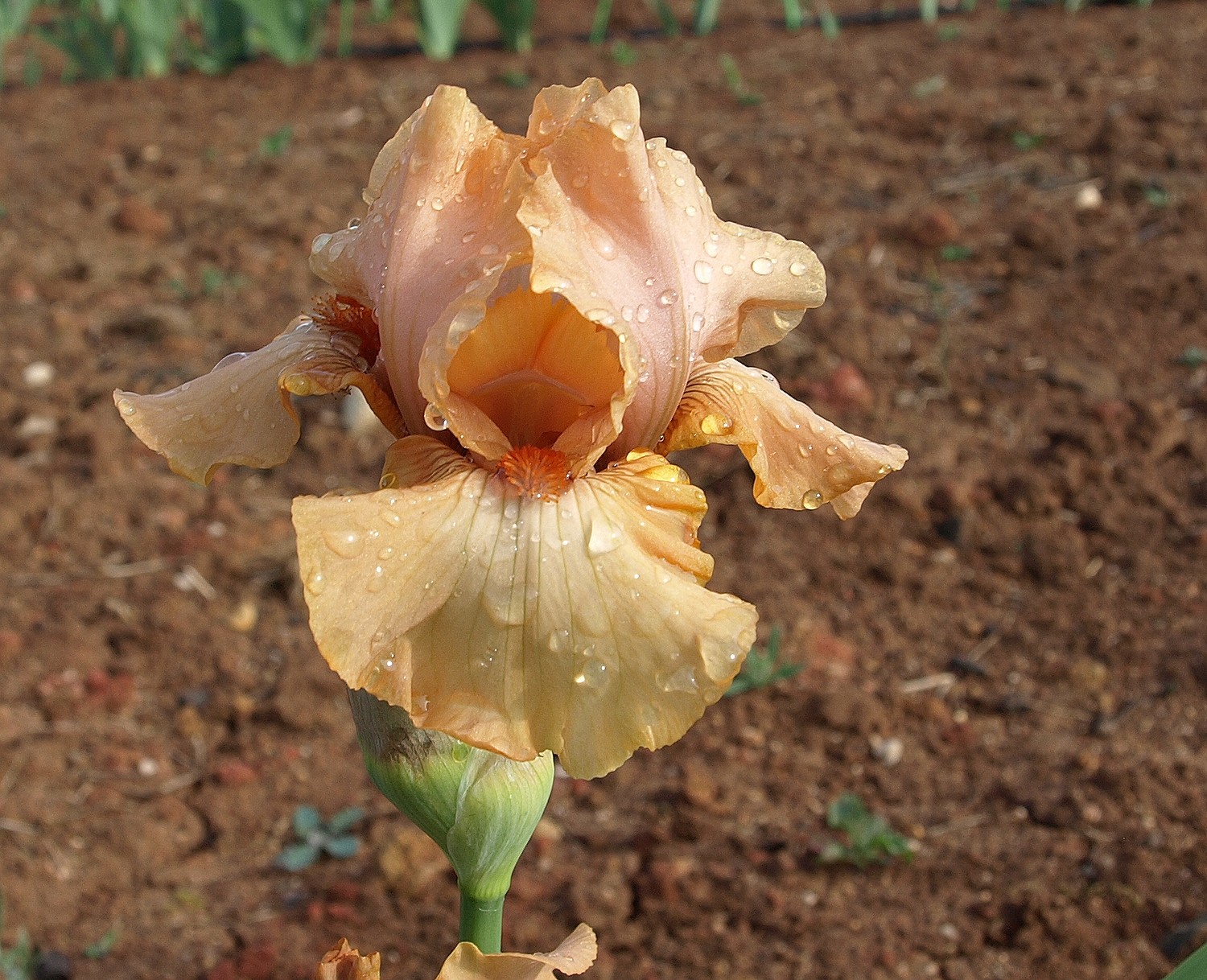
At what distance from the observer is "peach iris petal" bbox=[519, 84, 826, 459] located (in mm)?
1127

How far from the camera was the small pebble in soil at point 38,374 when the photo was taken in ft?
12.8

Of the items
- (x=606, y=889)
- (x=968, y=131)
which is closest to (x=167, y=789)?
(x=606, y=889)

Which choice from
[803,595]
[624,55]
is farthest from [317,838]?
[624,55]

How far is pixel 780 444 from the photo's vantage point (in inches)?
51.8

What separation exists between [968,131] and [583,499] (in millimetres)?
4208

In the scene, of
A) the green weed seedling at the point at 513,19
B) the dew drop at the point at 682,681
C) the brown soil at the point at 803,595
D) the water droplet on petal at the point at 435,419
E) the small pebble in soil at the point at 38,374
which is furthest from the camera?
the green weed seedling at the point at 513,19

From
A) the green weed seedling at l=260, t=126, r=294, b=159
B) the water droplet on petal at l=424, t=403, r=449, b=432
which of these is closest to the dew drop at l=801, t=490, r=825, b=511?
the water droplet on petal at l=424, t=403, r=449, b=432

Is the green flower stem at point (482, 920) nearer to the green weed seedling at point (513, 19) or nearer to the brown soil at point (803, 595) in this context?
the brown soil at point (803, 595)

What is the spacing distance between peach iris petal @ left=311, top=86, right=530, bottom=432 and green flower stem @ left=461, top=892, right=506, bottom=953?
0.50 meters

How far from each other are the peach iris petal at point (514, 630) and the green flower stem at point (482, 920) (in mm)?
338

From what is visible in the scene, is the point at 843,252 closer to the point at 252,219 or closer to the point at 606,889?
the point at 252,219

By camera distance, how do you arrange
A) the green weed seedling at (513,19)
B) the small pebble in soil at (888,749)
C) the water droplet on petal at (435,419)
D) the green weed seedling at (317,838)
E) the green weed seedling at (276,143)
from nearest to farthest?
the water droplet on petal at (435,419), the green weed seedling at (317,838), the small pebble in soil at (888,749), the green weed seedling at (276,143), the green weed seedling at (513,19)

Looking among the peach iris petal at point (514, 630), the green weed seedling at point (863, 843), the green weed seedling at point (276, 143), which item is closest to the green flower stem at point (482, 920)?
the peach iris petal at point (514, 630)

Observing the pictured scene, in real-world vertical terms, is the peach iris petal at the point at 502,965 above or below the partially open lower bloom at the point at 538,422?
below
